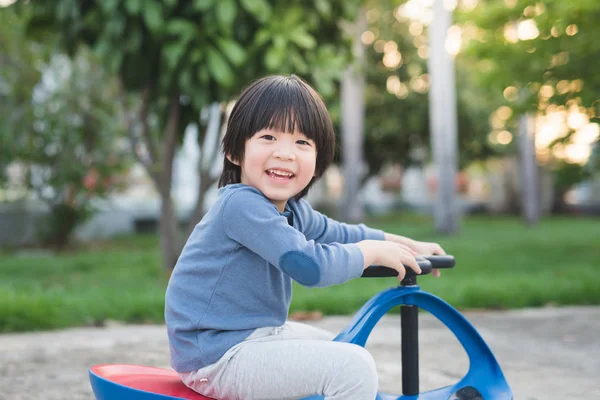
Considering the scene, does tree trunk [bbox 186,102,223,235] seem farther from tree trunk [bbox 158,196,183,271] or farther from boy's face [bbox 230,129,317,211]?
boy's face [bbox 230,129,317,211]

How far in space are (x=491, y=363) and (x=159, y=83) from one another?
3669 mm

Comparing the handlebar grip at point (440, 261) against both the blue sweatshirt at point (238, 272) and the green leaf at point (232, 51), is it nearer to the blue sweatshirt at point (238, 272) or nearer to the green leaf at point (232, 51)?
the blue sweatshirt at point (238, 272)

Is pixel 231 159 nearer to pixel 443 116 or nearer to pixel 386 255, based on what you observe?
pixel 386 255

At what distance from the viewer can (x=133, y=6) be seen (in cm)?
417

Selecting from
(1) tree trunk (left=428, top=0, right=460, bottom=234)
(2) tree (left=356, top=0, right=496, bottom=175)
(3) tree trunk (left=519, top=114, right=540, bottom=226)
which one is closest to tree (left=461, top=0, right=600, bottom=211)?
(1) tree trunk (left=428, top=0, right=460, bottom=234)

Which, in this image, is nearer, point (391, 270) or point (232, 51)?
point (391, 270)

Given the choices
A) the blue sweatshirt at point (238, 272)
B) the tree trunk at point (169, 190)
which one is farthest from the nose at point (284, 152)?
the tree trunk at point (169, 190)

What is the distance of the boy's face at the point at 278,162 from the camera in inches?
63.6

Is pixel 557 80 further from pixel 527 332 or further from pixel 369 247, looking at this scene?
pixel 369 247

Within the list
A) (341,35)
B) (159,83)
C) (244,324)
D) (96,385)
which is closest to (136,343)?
(96,385)

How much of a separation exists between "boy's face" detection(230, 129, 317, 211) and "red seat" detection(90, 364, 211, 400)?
1.69 ft

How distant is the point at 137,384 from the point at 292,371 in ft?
1.35

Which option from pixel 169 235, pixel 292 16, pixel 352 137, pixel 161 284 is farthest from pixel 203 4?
pixel 352 137

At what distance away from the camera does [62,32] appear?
492 centimetres
